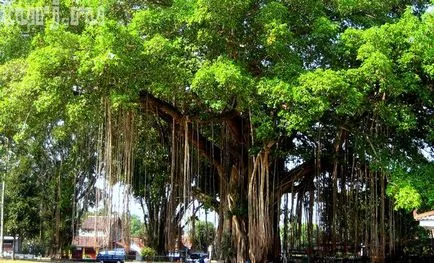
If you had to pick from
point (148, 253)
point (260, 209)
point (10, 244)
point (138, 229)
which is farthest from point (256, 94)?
point (138, 229)

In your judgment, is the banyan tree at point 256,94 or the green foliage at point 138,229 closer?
the banyan tree at point 256,94

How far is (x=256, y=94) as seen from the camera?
769cm

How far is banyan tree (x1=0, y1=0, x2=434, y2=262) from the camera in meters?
7.31

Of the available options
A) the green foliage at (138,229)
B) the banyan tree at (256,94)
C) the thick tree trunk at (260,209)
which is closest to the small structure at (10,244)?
the green foliage at (138,229)

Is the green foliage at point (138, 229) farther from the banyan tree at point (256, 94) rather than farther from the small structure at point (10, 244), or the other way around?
the banyan tree at point (256, 94)

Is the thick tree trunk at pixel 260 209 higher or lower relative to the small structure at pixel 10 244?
higher

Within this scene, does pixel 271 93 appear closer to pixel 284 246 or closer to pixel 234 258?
A: pixel 234 258

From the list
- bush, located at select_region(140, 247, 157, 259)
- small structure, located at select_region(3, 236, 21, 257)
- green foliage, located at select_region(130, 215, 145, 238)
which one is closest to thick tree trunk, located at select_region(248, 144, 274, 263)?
green foliage, located at select_region(130, 215, 145, 238)

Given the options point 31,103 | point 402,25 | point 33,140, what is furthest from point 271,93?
point 33,140

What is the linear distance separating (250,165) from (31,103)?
372 centimetres

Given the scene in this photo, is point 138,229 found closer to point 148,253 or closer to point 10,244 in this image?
point 10,244

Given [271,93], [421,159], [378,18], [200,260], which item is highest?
[378,18]

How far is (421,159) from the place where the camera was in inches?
327

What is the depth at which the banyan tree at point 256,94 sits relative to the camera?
7.31 m
